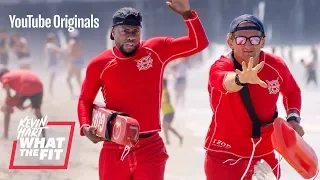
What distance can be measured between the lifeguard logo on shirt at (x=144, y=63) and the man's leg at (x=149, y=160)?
37cm

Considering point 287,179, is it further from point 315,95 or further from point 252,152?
point 252,152

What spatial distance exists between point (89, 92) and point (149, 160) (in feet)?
1.58

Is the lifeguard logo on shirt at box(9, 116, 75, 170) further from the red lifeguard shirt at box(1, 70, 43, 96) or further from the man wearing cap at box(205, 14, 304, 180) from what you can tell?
the man wearing cap at box(205, 14, 304, 180)

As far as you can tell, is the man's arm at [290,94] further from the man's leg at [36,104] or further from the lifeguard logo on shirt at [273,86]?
→ the man's leg at [36,104]

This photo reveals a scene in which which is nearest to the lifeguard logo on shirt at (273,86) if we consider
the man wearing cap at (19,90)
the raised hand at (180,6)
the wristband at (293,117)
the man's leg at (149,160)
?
the wristband at (293,117)

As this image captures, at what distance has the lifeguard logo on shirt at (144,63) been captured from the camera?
12.3 feet

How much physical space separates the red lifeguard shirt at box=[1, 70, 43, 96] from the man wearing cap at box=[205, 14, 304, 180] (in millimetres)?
2431

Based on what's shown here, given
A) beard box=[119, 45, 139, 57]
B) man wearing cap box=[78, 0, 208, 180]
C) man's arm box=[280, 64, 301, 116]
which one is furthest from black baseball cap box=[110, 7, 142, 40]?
man's arm box=[280, 64, 301, 116]

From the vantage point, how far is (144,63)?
12.3ft

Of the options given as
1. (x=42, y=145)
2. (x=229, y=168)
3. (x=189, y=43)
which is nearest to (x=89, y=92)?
(x=189, y=43)

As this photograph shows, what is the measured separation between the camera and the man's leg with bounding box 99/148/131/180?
3721 millimetres

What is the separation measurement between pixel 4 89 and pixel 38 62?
1.13 feet

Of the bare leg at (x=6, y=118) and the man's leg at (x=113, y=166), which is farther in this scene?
the bare leg at (x=6, y=118)

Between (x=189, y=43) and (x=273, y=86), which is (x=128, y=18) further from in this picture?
(x=273, y=86)
